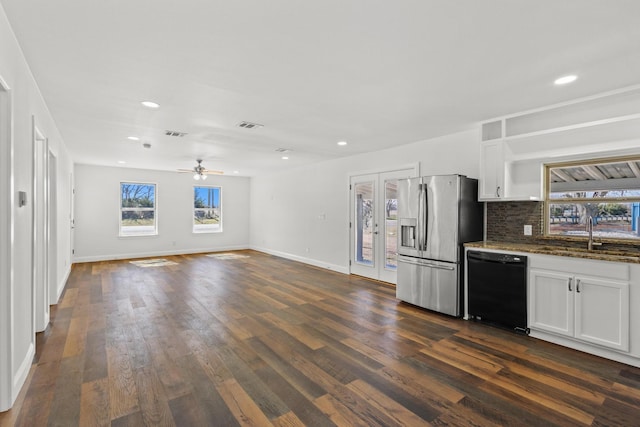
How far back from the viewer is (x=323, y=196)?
7.27 m

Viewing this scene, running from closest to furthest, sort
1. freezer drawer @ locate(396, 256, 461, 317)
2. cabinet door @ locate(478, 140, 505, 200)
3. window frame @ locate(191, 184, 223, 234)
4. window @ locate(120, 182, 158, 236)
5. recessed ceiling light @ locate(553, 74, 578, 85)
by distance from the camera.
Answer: recessed ceiling light @ locate(553, 74, 578, 85), cabinet door @ locate(478, 140, 505, 200), freezer drawer @ locate(396, 256, 461, 317), window @ locate(120, 182, 158, 236), window frame @ locate(191, 184, 223, 234)

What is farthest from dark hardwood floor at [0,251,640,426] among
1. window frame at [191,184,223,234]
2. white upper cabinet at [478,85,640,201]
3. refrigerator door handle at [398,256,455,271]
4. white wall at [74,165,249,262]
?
window frame at [191,184,223,234]

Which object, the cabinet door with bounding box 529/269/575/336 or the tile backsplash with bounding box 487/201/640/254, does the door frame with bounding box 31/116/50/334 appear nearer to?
the cabinet door with bounding box 529/269/575/336

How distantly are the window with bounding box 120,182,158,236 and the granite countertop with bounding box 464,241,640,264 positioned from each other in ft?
27.5

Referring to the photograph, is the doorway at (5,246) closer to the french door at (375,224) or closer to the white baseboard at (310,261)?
the french door at (375,224)

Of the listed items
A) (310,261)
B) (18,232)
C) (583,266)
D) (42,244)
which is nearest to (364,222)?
(310,261)

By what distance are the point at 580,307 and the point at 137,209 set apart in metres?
9.62

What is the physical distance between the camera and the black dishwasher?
3.45 meters

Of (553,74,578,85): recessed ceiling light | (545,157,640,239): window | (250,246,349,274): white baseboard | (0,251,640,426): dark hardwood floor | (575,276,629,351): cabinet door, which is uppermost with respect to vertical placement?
(553,74,578,85): recessed ceiling light

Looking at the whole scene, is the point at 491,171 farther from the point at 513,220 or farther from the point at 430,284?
the point at 430,284

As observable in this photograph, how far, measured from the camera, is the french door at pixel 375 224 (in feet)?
18.7

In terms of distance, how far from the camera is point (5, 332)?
82.2 inches

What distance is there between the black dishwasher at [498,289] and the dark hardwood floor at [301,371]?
0.18m

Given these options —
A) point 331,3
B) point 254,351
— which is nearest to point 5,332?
point 254,351
